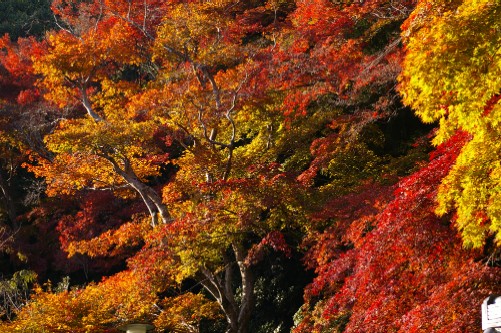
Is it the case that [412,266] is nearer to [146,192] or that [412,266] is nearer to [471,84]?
[471,84]

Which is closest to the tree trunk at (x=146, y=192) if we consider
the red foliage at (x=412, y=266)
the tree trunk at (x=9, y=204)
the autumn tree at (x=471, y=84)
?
the red foliage at (x=412, y=266)

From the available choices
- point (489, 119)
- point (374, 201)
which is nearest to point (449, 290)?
point (489, 119)

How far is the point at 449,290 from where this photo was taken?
6945 millimetres

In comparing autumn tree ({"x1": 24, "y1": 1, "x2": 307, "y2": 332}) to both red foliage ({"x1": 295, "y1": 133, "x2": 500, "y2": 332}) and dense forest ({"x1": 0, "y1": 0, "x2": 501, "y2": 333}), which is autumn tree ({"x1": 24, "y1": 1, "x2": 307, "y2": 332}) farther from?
red foliage ({"x1": 295, "y1": 133, "x2": 500, "y2": 332})

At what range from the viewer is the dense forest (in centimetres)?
684

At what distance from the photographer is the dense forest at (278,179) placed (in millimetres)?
6844

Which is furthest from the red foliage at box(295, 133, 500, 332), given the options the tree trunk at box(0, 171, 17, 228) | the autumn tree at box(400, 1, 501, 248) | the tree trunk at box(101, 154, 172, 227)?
the tree trunk at box(0, 171, 17, 228)

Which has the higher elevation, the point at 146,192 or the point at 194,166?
the point at 194,166

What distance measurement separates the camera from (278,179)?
11.5 metres

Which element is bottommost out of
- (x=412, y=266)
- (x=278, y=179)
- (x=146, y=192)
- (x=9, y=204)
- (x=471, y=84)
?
(x=412, y=266)

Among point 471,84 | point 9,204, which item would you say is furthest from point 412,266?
point 9,204

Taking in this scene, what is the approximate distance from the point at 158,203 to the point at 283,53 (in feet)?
18.4

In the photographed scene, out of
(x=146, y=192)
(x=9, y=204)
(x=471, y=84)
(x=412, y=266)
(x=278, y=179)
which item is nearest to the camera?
(x=471, y=84)

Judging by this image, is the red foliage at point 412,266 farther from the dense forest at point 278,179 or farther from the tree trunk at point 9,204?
the tree trunk at point 9,204
